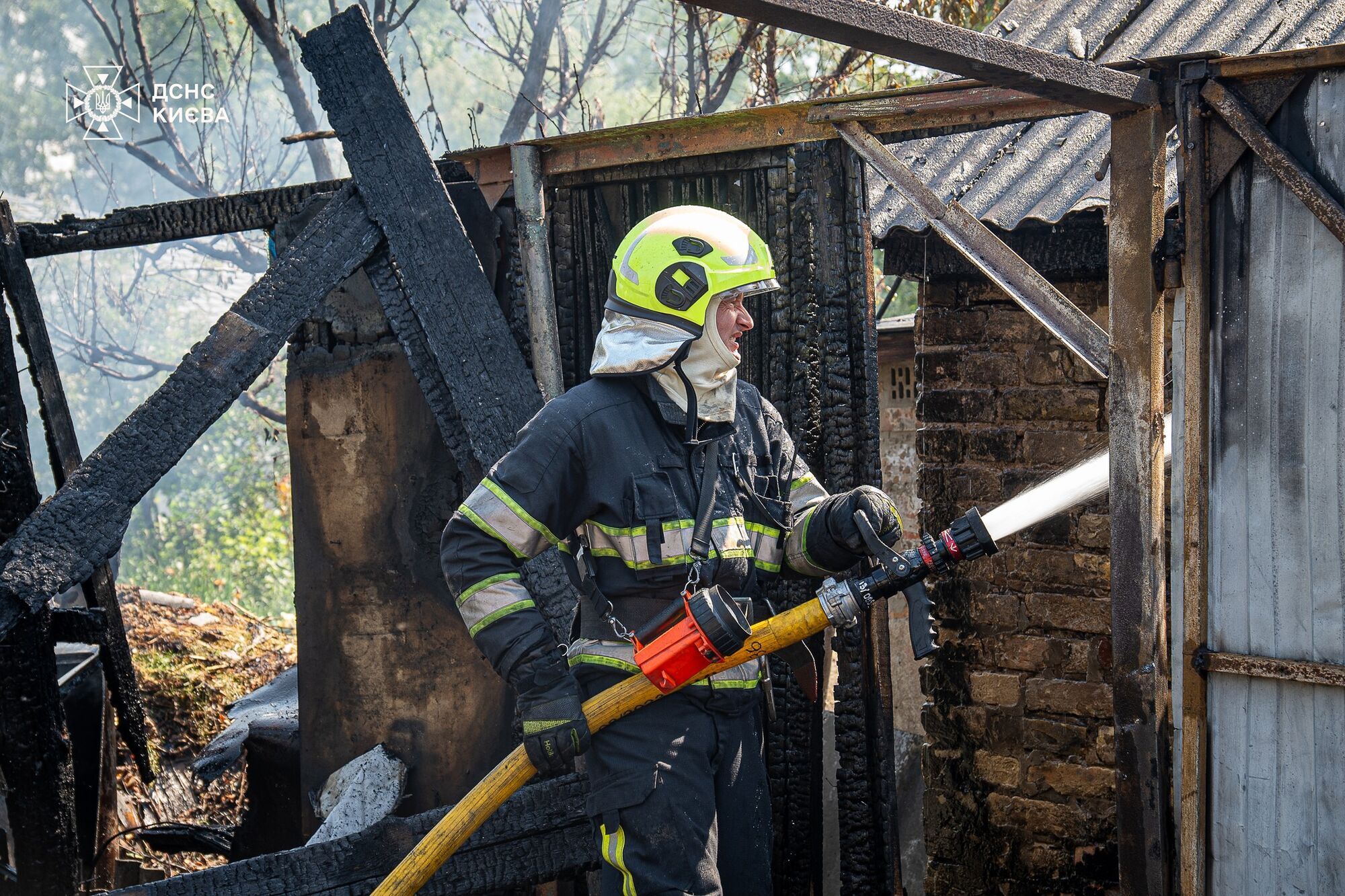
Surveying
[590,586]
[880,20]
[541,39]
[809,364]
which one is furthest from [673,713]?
[541,39]

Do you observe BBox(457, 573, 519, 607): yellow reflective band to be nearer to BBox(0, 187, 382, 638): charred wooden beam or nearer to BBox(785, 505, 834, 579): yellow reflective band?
BBox(785, 505, 834, 579): yellow reflective band

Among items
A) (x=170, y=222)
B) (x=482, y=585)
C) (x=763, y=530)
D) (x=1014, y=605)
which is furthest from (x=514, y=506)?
(x=170, y=222)

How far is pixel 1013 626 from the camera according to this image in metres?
4.75

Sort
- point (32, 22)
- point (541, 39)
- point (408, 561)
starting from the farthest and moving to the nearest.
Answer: point (32, 22) → point (541, 39) → point (408, 561)

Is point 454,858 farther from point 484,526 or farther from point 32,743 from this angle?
point 32,743

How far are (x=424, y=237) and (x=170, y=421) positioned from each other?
1.10 m

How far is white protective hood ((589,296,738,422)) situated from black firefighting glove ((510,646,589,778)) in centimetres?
80

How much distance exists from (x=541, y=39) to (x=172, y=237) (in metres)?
6.76

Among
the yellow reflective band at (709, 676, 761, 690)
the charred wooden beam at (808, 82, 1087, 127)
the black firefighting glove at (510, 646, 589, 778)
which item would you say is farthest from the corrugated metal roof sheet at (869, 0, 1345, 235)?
the black firefighting glove at (510, 646, 589, 778)

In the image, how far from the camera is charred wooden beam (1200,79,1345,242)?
2.75 metres

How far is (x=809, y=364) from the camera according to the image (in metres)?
3.81

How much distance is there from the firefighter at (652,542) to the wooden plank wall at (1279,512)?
944 mm

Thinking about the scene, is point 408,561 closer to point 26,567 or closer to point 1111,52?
point 26,567

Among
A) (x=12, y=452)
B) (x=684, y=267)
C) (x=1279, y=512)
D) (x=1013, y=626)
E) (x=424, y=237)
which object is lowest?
(x=1013, y=626)
